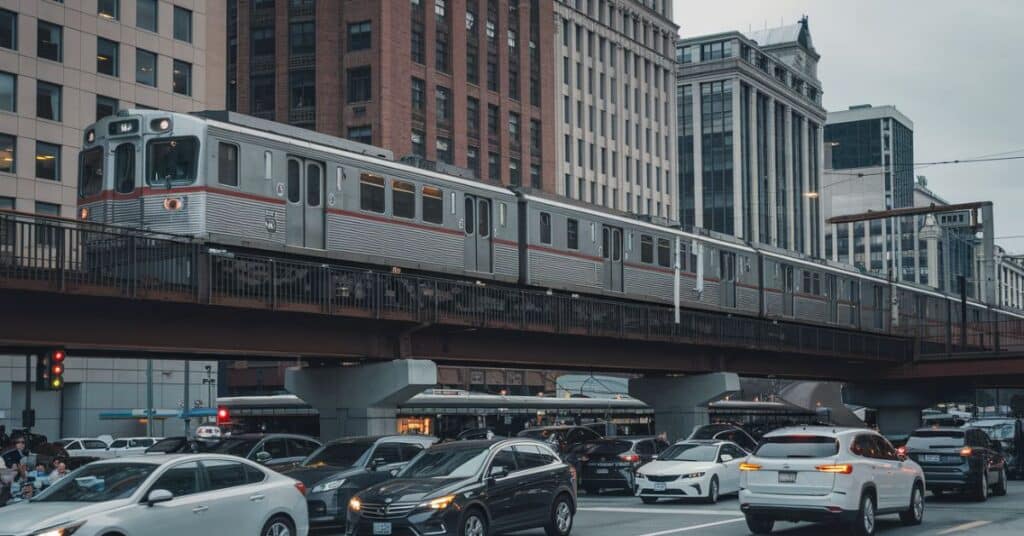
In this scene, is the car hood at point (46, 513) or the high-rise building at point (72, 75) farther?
the high-rise building at point (72, 75)

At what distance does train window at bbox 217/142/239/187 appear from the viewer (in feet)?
89.9

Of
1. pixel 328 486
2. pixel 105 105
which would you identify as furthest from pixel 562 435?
pixel 105 105

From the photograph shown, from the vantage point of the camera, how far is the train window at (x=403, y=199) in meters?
32.5

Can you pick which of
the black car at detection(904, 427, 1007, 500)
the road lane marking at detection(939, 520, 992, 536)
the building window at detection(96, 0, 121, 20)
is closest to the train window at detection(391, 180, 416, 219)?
the black car at detection(904, 427, 1007, 500)

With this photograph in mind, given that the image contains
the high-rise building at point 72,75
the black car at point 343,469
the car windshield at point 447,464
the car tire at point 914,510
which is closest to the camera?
the car windshield at point 447,464

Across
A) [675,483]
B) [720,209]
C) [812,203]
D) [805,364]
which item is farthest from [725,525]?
[812,203]

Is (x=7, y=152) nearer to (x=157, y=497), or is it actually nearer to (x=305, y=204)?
(x=305, y=204)

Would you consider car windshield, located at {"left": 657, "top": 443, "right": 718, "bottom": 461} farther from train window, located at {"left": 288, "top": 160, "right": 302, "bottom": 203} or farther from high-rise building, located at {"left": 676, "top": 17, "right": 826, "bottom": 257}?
high-rise building, located at {"left": 676, "top": 17, "right": 826, "bottom": 257}

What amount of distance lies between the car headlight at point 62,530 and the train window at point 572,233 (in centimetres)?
2728

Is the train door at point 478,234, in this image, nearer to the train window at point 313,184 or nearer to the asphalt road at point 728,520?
the train window at point 313,184

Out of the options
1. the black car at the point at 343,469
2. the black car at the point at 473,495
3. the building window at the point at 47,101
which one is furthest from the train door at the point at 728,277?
the building window at the point at 47,101

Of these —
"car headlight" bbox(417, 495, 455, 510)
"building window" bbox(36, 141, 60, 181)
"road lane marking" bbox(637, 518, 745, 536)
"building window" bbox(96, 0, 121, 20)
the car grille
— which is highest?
"building window" bbox(96, 0, 121, 20)

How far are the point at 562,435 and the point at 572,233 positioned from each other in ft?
22.1

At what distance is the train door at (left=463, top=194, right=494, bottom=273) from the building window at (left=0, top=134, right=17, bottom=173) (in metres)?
29.7
